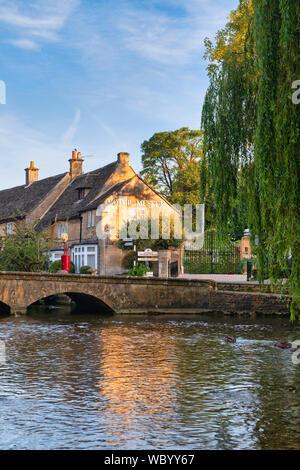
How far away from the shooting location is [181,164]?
56625mm

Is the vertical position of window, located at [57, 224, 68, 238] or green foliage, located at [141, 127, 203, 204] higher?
green foliage, located at [141, 127, 203, 204]

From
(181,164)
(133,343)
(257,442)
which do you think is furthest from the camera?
(181,164)

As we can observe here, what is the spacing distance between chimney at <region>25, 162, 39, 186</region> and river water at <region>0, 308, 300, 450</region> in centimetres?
3826

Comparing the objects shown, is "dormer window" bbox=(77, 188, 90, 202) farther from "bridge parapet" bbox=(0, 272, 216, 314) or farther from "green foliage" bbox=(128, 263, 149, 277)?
"bridge parapet" bbox=(0, 272, 216, 314)

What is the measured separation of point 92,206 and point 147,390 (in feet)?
98.0

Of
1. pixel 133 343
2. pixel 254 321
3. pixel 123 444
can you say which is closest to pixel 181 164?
pixel 254 321

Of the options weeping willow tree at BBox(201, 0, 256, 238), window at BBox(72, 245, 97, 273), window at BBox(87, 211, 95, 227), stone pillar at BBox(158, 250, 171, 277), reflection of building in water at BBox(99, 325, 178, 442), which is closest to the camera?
reflection of building in water at BBox(99, 325, 178, 442)

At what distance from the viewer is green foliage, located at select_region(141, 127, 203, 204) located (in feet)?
182

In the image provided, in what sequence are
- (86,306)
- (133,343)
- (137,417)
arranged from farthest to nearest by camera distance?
(86,306), (133,343), (137,417)

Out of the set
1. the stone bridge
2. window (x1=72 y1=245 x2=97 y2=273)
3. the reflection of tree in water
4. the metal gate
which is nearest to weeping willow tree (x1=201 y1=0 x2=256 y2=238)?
the reflection of tree in water

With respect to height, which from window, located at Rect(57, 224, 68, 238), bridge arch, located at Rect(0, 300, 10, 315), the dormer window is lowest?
bridge arch, located at Rect(0, 300, 10, 315)

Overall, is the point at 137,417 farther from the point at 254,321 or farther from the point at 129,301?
the point at 129,301

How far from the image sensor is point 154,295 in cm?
2931
